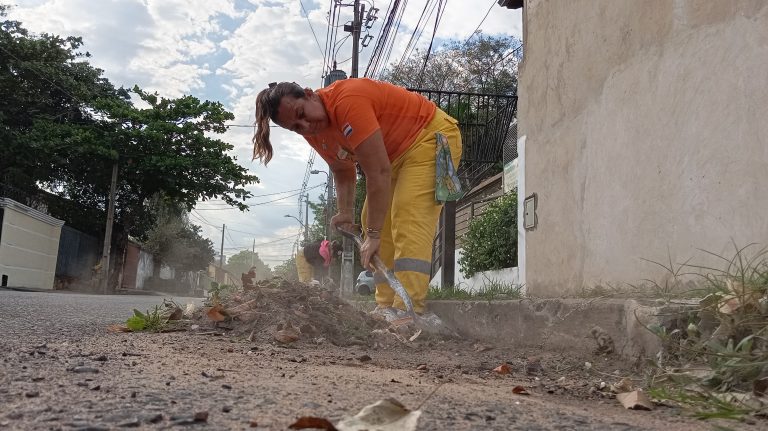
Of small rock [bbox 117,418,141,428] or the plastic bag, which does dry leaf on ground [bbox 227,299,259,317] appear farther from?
small rock [bbox 117,418,141,428]

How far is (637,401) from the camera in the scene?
1.50 meters

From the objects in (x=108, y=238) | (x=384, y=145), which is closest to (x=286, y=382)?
(x=384, y=145)

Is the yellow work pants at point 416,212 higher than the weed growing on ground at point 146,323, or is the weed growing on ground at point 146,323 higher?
the yellow work pants at point 416,212

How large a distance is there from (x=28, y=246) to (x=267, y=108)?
1940 centimetres

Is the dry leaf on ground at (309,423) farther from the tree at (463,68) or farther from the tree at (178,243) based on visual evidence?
the tree at (178,243)

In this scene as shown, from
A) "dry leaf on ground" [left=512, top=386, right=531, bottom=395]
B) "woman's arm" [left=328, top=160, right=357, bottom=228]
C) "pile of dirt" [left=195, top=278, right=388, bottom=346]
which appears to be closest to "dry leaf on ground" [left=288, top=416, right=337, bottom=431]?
"dry leaf on ground" [left=512, top=386, right=531, bottom=395]

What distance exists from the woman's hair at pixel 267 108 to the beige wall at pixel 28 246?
17.3 metres

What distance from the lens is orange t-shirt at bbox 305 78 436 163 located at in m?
3.18

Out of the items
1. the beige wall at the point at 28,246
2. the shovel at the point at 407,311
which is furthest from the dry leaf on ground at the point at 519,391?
the beige wall at the point at 28,246

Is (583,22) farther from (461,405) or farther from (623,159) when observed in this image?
(461,405)

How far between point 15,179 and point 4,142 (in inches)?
56.9

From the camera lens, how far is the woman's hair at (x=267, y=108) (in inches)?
127

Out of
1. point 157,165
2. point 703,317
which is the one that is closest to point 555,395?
point 703,317

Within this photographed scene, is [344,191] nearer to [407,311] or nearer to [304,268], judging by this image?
[407,311]
